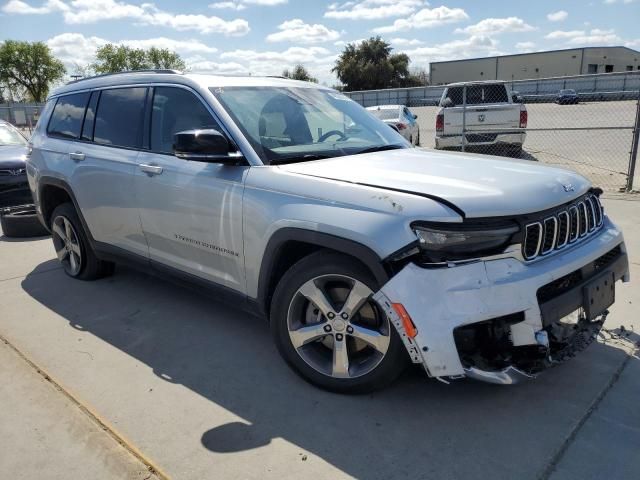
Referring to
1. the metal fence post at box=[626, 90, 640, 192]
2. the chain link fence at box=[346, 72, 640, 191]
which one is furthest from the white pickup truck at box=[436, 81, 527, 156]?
the metal fence post at box=[626, 90, 640, 192]

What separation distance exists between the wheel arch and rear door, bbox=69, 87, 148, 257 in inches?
Result: 56.8

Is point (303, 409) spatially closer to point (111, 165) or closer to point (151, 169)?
point (151, 169)

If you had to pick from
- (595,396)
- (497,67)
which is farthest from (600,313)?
(497,67)

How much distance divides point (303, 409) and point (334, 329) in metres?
0.47

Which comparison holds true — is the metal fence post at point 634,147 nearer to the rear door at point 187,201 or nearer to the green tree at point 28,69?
the rear door at point 187,201

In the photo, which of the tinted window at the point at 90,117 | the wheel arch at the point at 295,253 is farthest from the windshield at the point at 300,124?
the tinted window at the point at 90,117

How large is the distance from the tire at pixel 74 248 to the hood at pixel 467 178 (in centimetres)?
275

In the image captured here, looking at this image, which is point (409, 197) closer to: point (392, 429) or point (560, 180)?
point (560, 180)

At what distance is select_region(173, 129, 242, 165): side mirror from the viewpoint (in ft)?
10.3

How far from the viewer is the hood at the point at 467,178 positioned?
2543 millimetres

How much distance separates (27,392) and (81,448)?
2.62 feet

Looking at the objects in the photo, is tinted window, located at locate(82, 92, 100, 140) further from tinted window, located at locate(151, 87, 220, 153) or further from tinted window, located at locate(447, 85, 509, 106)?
tinted window, located at locate(447, 85, 509, 106)

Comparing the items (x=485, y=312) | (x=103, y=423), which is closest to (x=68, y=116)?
(x=103, y=423)

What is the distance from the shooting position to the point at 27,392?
3.20 m
